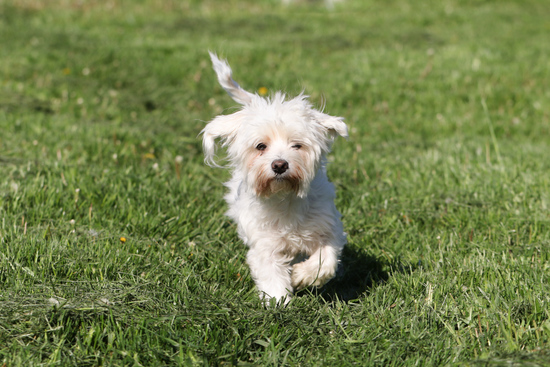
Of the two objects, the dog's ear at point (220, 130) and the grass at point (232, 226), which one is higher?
the dog's ear at point (220, 130)

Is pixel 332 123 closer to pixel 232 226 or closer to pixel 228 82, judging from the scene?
pixel 228 82

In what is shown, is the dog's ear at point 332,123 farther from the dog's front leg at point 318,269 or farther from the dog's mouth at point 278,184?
the dog's front leg at point 318,269

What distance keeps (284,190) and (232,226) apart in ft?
3.85

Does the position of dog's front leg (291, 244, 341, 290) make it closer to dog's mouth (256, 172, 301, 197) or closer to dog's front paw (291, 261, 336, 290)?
dog's front paw (291, 261, 336, 290)

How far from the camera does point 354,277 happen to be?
418 centimetres

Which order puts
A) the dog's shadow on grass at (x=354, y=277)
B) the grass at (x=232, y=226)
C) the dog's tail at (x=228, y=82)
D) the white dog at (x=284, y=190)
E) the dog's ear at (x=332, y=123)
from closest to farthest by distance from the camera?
the grass at (x=232, y=226)
the white dog at (x=284, y=190)
the dog's ear at (x=332, y=123)
the dog's shadow on grass at (x=354, y=277)
the dog's tail at (x=228, y=82)

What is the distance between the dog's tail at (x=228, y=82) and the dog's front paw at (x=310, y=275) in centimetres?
132

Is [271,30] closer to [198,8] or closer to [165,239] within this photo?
[198,8]

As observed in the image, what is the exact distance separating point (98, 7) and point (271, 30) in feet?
13.3

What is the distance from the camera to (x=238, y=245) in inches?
175

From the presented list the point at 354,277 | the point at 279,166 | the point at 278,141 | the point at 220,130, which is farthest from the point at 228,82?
the point at 354,277

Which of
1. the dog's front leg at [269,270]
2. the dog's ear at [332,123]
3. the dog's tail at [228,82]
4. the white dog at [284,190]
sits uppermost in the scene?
the dog's tail at [228,82]

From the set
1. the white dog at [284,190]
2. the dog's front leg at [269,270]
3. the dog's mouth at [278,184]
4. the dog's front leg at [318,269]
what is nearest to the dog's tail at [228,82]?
the white dog at [284,190]

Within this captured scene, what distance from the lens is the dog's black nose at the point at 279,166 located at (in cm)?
344
